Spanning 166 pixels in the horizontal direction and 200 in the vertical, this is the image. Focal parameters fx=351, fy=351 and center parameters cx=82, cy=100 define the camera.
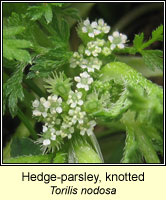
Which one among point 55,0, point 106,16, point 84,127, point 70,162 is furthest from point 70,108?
point 106,16

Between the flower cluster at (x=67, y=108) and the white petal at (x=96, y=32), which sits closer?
the flower cluster at (x=67, y=108)

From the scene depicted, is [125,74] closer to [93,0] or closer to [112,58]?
[112,58]

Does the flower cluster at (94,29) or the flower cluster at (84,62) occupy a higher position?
the flower cluster at (94,29)

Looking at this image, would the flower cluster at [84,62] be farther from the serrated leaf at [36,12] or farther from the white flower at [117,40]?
the serrated leaf at [36,12]

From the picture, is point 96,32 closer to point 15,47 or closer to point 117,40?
point 117,40

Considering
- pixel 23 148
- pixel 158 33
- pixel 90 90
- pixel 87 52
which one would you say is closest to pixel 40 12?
pixel 87 52

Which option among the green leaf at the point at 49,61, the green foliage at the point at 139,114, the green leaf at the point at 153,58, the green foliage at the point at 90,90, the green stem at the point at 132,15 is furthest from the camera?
the green stem at the point at 132,15

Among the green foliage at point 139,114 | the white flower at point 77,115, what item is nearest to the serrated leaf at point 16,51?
the white flower at point 77,115

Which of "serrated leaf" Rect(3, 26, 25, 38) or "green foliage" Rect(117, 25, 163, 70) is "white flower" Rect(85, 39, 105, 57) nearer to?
"green foliage" Rect(117, 25, 163, 70)
